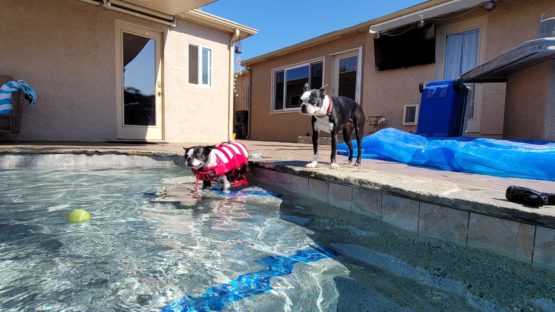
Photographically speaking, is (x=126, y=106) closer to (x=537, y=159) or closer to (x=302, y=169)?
(x=302, y=169)

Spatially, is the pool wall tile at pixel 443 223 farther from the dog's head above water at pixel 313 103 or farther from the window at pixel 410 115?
the window at pixel 410 115

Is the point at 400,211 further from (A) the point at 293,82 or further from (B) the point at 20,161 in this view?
(A) the point at 293,82

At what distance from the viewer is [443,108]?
18.0ft

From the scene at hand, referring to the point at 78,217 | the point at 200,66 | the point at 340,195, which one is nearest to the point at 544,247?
the point at 340,195

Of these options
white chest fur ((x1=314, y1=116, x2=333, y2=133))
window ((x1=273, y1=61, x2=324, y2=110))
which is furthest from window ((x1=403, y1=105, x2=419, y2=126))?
white chest fur ((x1=314, y1=116, x2=333, y2=133))

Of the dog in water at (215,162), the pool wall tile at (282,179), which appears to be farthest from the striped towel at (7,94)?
the pool wall tile at (282,179)

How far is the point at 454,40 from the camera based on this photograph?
702 centimetres

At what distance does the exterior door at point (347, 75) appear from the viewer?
899 cm

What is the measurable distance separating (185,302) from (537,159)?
10.9 ft

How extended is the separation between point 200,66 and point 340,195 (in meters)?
6.83

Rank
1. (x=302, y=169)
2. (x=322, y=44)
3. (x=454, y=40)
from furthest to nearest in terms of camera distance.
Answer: (x=322, y=44), (x=454, y=40), (x=302, y=169)

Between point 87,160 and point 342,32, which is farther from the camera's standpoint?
point 342,32

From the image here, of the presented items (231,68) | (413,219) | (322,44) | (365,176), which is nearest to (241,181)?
(365,176)

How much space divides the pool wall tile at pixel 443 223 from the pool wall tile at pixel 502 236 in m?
0.05
